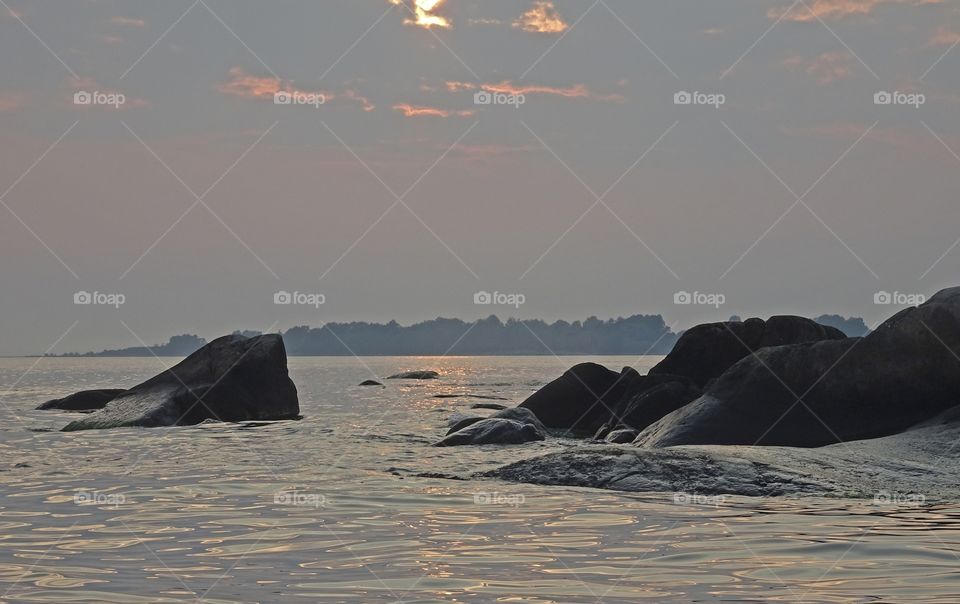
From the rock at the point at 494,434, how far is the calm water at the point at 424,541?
184 inches

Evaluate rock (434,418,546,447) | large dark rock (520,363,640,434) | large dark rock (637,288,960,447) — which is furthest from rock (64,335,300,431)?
large dark rock (637,288,960,447)

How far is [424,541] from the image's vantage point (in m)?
9.64

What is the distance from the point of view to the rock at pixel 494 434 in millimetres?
21172

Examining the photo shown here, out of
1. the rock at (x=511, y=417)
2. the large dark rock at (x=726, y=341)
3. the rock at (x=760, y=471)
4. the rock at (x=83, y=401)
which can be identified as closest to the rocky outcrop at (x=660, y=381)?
the large dark rock at (x=726, y=341)

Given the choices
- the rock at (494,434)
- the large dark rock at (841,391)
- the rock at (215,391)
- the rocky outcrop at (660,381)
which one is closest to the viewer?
the large dark rock at (841,391)

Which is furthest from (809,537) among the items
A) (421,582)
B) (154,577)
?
(154,577)

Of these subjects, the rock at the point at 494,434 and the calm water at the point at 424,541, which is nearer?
the calm water at the point at 424,541

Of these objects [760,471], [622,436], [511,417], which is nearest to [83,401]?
[511,417]

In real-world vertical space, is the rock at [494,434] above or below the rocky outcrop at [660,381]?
below

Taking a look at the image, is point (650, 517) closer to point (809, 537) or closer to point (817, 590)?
point (809, 537)

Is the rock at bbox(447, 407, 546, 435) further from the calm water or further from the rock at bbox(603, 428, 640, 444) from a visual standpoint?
the calm water

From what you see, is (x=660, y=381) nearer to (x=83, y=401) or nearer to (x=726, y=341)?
(x=726, y=341)

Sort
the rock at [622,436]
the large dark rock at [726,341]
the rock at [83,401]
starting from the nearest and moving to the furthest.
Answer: the rock at [622,436] < the large dark rock at [726,341] < the rock at [83,401]

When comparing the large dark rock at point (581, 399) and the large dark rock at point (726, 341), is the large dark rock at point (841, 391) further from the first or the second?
the large dark rock at point (581, 399)
